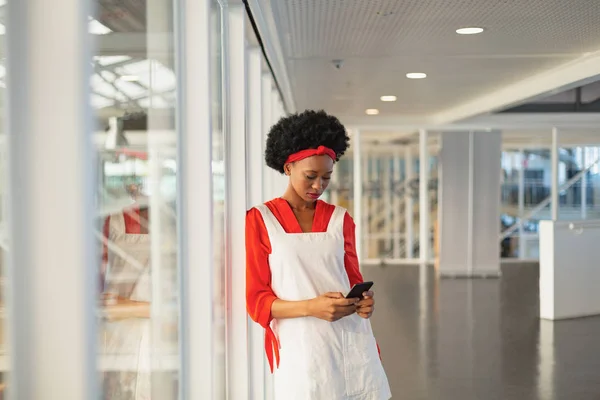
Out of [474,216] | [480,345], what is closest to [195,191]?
[480,345]

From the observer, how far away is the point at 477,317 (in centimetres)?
889

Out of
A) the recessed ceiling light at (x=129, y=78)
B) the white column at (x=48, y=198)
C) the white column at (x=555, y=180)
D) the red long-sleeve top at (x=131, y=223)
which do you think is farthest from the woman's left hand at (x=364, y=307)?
the white column at (x=555, y=180)

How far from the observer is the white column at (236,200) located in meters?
3.21

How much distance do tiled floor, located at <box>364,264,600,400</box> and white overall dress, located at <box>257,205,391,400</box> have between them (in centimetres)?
323

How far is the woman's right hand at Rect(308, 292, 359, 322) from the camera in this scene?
7.70ft

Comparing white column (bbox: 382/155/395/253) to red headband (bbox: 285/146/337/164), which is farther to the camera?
white column (bbox: 382/155/395/253)

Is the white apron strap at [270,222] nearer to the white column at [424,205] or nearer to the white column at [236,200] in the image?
the white column at [236,200]

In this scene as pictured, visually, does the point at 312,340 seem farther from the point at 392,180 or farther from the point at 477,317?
the point at 392,180

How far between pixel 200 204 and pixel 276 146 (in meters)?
0.33

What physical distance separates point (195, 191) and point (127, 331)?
91 cm

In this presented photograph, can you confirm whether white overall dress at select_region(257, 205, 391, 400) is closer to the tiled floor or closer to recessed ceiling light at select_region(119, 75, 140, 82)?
recessed ceiling light at select_region(119, 75, 140, 82)

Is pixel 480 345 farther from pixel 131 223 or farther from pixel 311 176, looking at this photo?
pixel 131 223

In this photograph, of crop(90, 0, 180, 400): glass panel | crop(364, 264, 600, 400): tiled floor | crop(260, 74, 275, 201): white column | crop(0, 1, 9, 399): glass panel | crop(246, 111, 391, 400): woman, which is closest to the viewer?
crop(0, 1, 9, 399): glass panel

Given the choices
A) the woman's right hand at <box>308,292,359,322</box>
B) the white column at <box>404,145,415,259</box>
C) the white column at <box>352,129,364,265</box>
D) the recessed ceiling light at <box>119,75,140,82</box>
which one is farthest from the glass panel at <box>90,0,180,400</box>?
the white column at <box>404,145,415,259</box>
